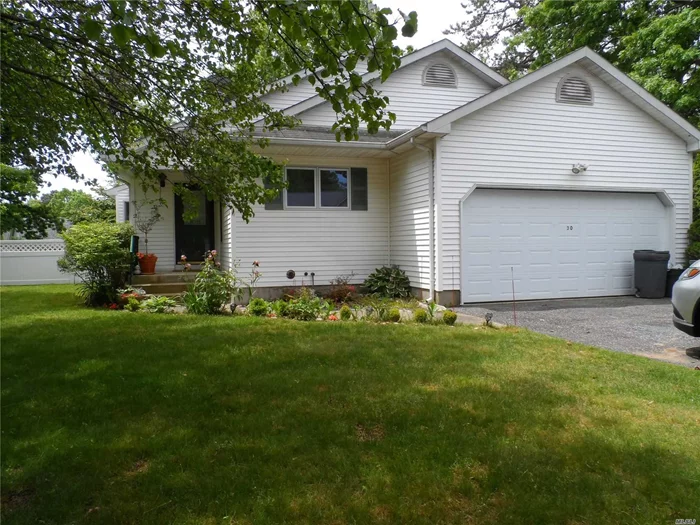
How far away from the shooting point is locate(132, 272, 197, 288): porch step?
11008 mm

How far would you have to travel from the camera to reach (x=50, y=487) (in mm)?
2924

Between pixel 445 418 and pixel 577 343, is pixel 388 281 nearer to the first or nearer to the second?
pixel 577 343

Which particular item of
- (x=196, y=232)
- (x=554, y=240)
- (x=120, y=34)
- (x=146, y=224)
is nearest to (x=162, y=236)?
(x=146, y=224)

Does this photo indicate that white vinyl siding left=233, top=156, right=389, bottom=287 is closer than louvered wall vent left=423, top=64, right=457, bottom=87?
Yes

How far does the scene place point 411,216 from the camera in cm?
1113

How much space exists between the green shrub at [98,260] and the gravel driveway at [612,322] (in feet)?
23.5

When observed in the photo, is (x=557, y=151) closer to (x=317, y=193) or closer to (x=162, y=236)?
(x=317, y=193)

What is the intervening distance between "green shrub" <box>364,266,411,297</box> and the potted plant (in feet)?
17.0

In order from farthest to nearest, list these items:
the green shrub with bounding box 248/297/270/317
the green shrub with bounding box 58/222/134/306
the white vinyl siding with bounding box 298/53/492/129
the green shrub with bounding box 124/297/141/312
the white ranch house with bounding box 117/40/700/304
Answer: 1. the white vinyl siding with bounding box 298/53/492/129
2. the white ranch house with bounding box 117/40/700/304
3. the green shrub with bounding box 58/222/134/306
4. the green shrub with bounding box 124/297/141/312
5. the green shrub with bounding box 248/297/270/317

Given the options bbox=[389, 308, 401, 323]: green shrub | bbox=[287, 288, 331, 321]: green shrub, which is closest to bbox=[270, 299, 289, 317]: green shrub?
bbox=[287, 288, 331, 321]: green shrub

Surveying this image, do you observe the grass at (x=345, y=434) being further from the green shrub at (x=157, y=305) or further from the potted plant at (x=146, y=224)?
the potted plant at (x=146, y=224)

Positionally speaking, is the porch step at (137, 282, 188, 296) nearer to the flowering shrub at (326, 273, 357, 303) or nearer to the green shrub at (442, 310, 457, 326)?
the flowering shrub at (326, 273, 357, 303)

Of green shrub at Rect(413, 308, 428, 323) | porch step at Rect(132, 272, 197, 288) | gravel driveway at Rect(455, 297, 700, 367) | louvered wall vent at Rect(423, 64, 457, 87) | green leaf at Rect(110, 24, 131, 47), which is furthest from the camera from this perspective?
louvered wall vent at Rect(423, 64, 457, 87)

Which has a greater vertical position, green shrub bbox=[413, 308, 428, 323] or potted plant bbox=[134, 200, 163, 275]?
potted plant bbox=[134, 200, 163, 275]
